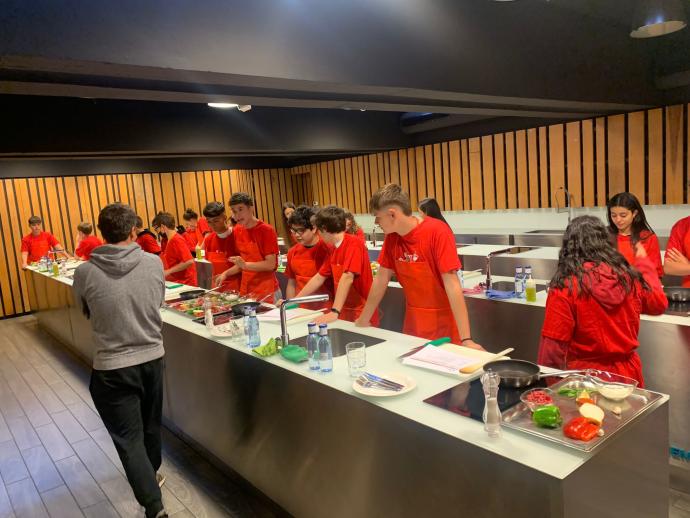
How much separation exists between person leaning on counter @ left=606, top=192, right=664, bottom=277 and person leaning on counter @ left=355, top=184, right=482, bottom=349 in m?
1.54

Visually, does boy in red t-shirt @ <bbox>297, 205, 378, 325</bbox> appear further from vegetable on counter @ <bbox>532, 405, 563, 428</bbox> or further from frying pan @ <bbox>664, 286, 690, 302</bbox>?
frying pan @ <bbox>664, 286, 690, 302</bbox>

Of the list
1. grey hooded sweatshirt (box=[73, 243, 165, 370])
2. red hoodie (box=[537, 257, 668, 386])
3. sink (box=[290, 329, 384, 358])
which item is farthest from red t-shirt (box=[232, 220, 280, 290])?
red hoodie (box=[537, 257, 668, 386])

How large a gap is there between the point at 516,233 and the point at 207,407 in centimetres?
557

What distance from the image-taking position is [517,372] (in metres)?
2.12

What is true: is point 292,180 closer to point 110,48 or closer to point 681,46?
point 681,46

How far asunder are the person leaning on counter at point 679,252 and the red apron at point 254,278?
3.18 meters

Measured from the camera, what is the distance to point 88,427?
174 inches

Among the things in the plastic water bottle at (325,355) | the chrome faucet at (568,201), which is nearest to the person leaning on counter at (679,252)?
the plastic water bottle at (325,355)

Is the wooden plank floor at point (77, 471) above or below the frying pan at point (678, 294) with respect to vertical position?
below

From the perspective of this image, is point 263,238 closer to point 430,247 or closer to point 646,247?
point 430,247

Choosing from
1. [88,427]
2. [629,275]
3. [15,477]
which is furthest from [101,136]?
[629,275]

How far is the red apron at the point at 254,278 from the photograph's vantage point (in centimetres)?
488

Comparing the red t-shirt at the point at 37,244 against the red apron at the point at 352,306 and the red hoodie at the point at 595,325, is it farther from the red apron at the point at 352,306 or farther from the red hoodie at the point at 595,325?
the red hoodie at the point at 595,325

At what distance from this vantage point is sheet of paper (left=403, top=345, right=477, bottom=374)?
2.37 meters
